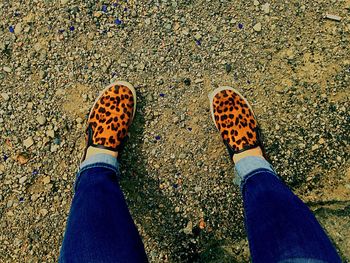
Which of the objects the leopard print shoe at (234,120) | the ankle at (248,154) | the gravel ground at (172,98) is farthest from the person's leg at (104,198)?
the ankle at (248,154)

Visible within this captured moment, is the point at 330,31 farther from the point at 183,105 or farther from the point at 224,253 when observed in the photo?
the point at 224,253

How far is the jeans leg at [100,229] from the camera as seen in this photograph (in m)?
1.75

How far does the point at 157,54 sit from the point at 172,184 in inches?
31.5

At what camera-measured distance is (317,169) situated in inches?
96.6

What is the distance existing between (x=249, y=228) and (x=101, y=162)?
873 millimetres

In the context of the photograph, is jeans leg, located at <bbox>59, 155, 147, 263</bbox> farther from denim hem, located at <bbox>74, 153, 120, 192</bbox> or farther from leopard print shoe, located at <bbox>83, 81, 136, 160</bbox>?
leopard print shoe, located at <bbox>83, 81, 136, 160</bbox>

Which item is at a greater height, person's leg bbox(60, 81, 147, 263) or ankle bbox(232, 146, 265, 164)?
person's leg bbox(60, 81, 147, 263)

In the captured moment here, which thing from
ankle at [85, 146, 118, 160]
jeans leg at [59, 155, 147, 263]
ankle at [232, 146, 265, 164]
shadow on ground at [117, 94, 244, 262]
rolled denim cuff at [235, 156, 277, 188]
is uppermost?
jeans leg at [59, 155, 147, 263]

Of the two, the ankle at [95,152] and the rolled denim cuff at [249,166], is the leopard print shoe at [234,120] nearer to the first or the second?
the rolled denim cuff at [249,166]

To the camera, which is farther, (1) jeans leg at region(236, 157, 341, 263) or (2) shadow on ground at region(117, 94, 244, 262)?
(2) shadow on ground at region(117, 94, 244, 262)

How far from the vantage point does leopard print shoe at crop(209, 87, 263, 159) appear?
7.85 ft

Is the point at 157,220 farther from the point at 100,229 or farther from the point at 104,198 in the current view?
the point at 100,229

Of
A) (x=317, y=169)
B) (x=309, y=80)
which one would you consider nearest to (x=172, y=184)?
(x=317, y=169)

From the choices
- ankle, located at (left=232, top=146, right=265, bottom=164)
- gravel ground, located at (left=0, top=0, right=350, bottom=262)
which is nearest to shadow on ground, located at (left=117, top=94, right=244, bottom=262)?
gravel ground, located at (left=0, top=0, right=350, bottom=262)
